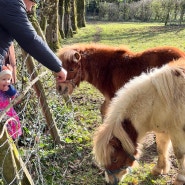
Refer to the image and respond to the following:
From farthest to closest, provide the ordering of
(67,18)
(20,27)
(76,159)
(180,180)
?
(67,18) < (76,159) < (180,180) < (20,27)

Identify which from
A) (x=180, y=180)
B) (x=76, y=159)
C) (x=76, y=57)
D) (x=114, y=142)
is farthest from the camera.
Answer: (x=76, y=57)

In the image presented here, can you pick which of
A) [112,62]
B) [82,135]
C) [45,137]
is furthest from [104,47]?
[45,137]

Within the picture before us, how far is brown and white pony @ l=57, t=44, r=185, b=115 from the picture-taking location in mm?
5055

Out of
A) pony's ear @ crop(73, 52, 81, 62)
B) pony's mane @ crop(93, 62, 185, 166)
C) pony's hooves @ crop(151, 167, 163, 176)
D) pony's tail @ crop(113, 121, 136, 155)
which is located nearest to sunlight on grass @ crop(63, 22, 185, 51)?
pony's ear @ crop(73, 52, 81, 62)

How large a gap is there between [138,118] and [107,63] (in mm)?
2122

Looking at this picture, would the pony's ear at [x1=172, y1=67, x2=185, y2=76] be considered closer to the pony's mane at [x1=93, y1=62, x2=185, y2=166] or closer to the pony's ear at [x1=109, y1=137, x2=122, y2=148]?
the pony's mane at [x1=93, y1=62, x2=185, y2=166]

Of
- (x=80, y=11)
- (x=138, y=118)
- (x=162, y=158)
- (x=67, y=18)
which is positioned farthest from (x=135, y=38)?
(x=138, y=118)

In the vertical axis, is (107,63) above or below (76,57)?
below

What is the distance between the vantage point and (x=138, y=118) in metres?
3.32

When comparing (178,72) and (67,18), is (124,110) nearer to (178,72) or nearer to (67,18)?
(178,72)

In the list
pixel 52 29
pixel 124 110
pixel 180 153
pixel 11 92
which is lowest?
pixel 52 29

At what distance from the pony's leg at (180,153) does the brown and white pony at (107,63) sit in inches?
71.7

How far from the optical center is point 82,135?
4.97 m

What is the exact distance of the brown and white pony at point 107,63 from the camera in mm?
5055
